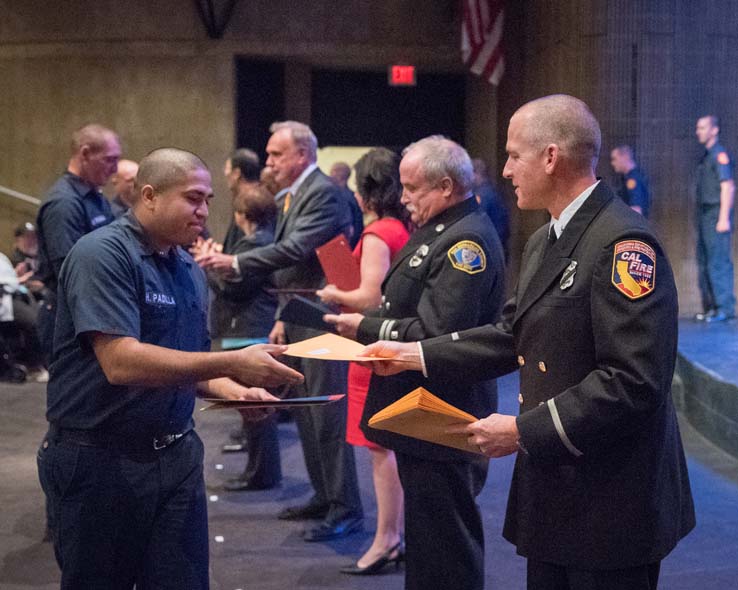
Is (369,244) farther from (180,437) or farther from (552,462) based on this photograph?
(552,462)

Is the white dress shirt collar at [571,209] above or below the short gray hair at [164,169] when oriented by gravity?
below

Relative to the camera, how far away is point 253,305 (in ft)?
18.9

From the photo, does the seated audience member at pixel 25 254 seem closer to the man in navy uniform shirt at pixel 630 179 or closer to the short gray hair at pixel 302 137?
the short gray hair at pixel 302 137

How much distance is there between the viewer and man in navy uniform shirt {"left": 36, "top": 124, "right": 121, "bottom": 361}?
191 inches

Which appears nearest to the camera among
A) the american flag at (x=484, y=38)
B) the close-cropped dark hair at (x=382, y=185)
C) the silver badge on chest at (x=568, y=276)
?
the silver badge on chest at (x=568, y=276)

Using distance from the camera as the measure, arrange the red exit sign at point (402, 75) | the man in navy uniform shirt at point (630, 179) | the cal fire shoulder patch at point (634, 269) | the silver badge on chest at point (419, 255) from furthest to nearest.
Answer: the red exit sign at point (402, 75), the man in navy uniform shirt at point (630, 179), the silver badge on chest at point (419, 255), the cal fire shoulder patch at point (634, 269)

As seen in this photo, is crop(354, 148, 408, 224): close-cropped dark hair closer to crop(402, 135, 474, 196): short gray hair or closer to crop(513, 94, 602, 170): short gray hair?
crop(402, 135, 474, 196): short gray hair

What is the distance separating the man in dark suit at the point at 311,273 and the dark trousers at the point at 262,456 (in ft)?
1.35

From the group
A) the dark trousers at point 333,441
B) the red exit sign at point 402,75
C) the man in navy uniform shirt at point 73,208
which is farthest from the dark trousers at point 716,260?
the man in navy uniform shirt at point 73,208

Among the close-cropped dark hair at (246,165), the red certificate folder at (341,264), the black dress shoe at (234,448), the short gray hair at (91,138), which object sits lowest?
the black dress shoe at (234,448)

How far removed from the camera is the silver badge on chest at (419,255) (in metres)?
3.50

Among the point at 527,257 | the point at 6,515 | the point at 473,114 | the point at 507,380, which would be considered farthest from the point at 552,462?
the point at 473,114

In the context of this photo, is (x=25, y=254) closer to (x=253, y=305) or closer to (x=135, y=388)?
(x=253, y=305)

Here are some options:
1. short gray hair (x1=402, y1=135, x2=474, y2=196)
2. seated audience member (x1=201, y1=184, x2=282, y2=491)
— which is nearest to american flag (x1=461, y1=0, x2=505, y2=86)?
seated audience member (x1=201, y1=184, x2=282, y2=491)
